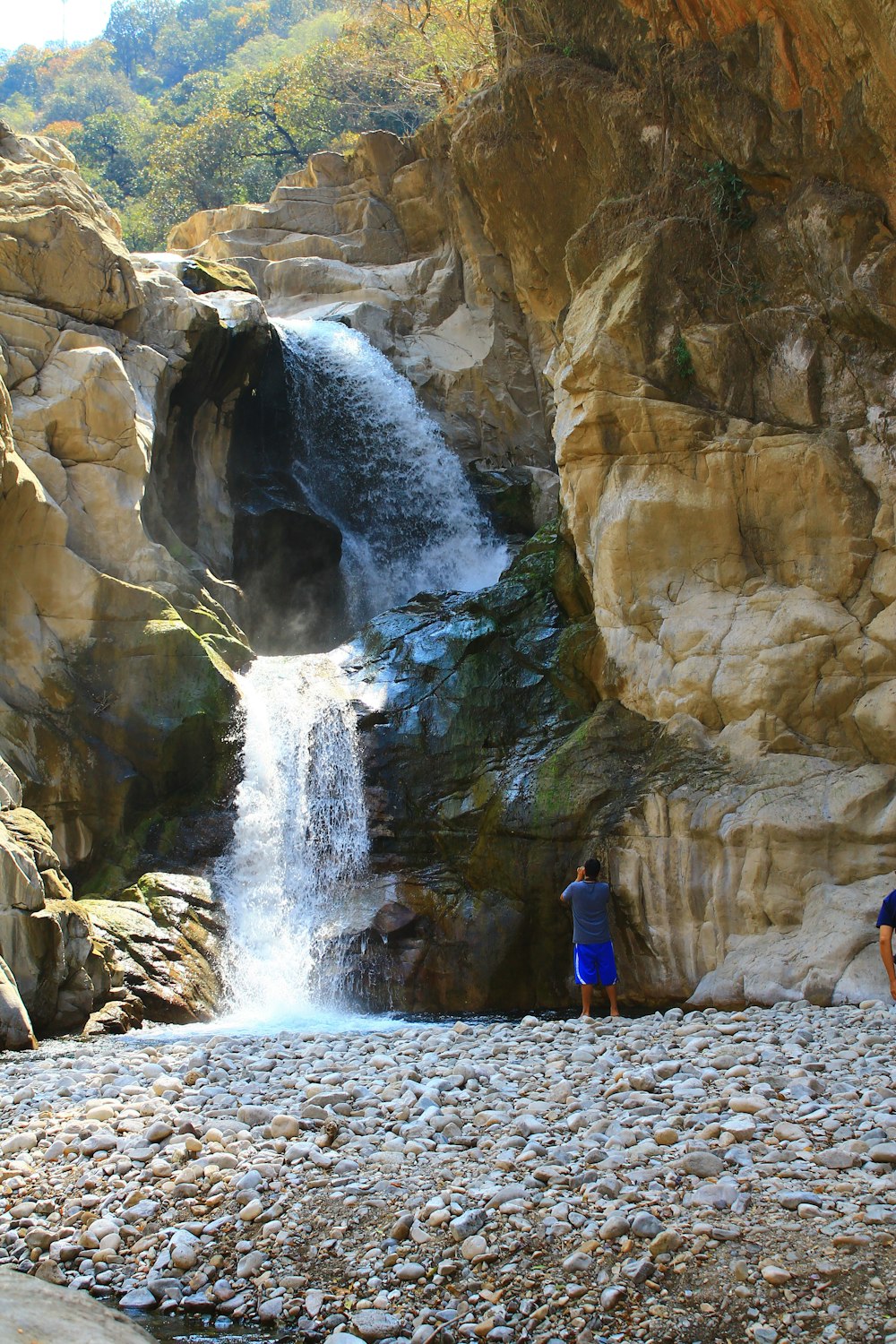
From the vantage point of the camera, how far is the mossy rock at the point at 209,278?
20.8 metres

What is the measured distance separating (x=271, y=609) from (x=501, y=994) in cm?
978

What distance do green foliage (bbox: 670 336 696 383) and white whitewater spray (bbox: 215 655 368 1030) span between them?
19.6ft

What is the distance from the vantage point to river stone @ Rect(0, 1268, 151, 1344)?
12.4 ft

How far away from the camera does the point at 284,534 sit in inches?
793

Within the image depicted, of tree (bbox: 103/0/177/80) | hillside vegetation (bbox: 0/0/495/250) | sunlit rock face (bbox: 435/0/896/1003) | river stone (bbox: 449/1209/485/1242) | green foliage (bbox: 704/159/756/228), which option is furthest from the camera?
tree (bbox: 103/0/177/80)

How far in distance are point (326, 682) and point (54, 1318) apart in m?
11.8

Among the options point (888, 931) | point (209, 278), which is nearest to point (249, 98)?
point (209, 278)

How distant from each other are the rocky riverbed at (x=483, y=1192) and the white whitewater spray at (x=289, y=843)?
472 centimetres

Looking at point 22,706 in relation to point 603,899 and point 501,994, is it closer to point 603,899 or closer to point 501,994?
point 501,994

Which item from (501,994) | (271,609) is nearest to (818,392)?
(501,994)

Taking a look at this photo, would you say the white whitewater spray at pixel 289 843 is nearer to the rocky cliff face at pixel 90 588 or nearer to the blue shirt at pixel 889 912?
the rocky cliff face at pixel 90 588

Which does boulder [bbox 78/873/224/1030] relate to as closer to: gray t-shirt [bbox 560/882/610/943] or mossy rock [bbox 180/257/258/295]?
gray t-shirt [bbox 560/882/610/943]

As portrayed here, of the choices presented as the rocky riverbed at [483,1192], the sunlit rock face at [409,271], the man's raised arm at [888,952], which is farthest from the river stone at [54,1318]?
the sunlit rock face at [409,271]

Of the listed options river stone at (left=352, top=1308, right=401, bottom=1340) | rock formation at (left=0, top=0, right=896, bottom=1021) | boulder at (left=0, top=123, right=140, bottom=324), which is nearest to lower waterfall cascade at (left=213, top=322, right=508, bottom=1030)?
rock formation at (left=0, top=0, right=896, bottom=1021)
